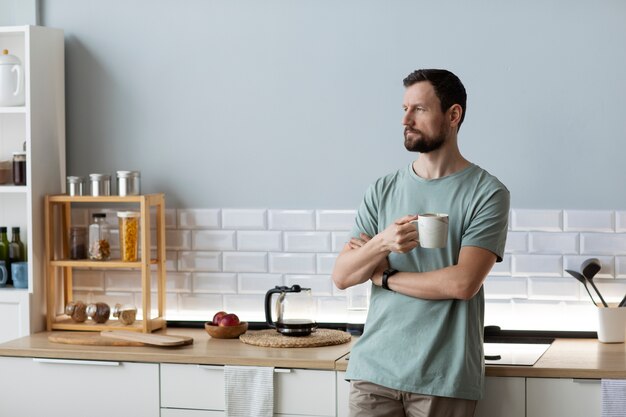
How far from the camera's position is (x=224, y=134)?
4391 millimetres

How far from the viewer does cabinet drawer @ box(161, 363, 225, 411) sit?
3.71 metres

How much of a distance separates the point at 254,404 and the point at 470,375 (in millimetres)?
910

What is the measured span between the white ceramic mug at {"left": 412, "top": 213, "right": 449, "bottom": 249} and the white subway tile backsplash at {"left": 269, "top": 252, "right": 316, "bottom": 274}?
1.28 m

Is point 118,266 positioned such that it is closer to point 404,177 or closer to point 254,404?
point 254,404

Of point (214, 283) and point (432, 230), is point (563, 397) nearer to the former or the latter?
point (432, 230)

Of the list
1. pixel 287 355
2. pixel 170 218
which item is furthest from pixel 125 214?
pixel 287 355

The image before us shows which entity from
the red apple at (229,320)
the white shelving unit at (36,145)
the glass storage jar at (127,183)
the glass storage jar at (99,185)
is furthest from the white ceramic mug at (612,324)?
the white shelving unit at (36,145)

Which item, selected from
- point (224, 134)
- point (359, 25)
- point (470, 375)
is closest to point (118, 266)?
point (224, 134)

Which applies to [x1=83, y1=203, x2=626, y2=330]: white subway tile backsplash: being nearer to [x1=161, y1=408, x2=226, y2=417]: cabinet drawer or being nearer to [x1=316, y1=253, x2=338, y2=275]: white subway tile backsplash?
[x1=316, y1=253, x2=338, y2=275]: white subway tile backsplash

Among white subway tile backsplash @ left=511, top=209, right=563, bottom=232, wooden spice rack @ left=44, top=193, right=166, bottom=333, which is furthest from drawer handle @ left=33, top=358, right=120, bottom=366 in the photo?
white subway tile backsplash @ left=511, top=209, right=563, bottom=232

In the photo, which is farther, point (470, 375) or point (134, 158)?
point (134, 158)

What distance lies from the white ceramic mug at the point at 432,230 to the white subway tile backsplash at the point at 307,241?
1.24 m

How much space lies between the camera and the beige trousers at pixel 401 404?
3117mm

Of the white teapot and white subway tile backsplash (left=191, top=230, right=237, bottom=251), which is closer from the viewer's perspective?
the white teapot
